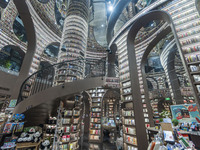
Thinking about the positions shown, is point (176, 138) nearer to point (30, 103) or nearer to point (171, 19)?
point (30, 103)

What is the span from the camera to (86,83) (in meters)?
3.46

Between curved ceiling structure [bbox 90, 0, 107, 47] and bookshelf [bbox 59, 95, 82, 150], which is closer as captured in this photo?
bookshelf [bbox 59, 95, 82, 150]

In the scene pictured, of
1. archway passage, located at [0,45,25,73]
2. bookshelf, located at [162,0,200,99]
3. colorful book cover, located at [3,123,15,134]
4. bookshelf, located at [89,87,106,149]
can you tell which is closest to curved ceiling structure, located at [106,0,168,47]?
bookshelf, located at [162,0,200,99]

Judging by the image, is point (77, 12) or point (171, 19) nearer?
point (171, 19)

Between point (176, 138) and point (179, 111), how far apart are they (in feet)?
12.1

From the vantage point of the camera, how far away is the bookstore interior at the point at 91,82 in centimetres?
279

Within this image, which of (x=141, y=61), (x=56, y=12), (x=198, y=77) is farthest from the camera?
(x=56, y=12)

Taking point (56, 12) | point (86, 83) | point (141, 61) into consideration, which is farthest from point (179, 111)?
point (56, 12)

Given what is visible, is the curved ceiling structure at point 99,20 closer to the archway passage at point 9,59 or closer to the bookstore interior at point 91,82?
the bookstore interior at point 91,82

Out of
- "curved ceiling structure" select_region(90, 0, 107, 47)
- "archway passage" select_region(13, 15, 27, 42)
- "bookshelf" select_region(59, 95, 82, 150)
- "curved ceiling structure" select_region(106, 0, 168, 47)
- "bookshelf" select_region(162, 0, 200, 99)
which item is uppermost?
"curved ceiling structure" select_region(90, 0, 107, 47)

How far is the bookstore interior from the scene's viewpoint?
2795 millimetres

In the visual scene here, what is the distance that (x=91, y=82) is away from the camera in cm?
361

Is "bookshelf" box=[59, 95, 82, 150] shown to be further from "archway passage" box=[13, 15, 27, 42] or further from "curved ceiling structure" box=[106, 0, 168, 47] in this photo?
"archway passage" box=[13, 15, 27, 42]

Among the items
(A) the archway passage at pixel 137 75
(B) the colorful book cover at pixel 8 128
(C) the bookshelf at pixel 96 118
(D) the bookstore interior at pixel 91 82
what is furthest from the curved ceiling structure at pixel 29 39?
(A) the archway passage at pixel 137 75
